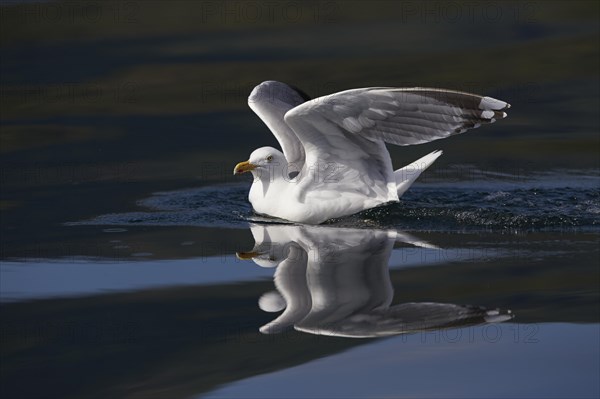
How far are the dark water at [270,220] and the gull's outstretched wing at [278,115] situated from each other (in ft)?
2.14

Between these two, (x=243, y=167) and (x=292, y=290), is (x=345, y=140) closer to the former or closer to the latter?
(x=243, y=167)

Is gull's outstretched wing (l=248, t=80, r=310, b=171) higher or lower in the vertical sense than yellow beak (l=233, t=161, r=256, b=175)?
higher

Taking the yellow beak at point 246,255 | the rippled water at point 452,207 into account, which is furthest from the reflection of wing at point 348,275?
the rippled water at point 452,207

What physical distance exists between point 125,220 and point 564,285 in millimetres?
3775

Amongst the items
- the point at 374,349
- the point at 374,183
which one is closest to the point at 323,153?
the point at 374,183

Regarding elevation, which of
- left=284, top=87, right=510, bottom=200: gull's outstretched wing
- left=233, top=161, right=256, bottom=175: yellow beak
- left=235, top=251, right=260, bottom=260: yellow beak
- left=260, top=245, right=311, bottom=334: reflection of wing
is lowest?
left=260, top=245, right=311, bottom=334: reflection of wing

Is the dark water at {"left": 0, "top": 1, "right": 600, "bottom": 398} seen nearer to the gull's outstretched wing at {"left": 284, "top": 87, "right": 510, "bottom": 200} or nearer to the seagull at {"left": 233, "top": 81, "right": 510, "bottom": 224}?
the seagull at {"left": 233, "top": 81, "right": 510, "bottom": 224}

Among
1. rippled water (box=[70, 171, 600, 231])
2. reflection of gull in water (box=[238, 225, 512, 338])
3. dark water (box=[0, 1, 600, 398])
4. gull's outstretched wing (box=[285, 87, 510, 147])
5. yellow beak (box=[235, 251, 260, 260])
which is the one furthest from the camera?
rippled water (box=[70, 171, 600, 231])

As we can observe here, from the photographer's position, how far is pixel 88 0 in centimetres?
1773

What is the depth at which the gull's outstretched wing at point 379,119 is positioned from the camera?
910 centimetres

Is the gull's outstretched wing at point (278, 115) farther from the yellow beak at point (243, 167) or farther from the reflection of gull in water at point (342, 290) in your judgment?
the reflection of gull in water at point (342, 290)

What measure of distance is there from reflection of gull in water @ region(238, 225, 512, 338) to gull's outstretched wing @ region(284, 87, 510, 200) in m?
0.74

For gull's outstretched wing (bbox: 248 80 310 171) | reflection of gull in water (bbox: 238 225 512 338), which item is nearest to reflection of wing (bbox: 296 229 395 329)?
reflection of gull in water (bbox: 238 225 512 338)

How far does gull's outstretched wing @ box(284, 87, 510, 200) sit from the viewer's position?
9102 millimetres
